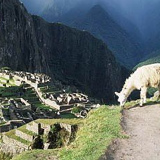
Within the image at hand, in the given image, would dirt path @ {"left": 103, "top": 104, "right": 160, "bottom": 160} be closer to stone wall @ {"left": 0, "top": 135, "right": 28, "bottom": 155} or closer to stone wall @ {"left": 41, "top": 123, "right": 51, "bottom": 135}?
stone wall @ {"left": 41, "top": 123, "right": 51, "bottom": 135}

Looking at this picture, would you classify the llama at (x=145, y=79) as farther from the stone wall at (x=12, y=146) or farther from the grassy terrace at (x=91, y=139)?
the stone wall at (x=12, y=146)

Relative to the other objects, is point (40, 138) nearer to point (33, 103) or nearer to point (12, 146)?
point (12, 146)

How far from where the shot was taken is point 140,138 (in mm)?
14445

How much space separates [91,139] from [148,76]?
7.03 meters

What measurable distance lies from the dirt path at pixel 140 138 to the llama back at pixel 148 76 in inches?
82.5

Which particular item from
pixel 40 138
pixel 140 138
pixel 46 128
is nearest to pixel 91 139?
pixel 140 138

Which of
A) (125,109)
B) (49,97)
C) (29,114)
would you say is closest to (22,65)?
(49,97)

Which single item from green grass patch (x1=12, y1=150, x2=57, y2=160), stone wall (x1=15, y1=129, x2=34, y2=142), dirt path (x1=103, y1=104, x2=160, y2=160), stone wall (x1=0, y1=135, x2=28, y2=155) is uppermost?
dirt path (x1=103, y1=104, x2=160, y2=160)

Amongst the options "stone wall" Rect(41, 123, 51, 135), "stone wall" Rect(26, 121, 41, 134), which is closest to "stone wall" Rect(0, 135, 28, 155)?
"stone wall" Rect(26, 121, 41, 134)

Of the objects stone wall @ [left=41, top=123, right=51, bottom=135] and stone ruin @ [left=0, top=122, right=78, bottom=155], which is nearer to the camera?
stone ruin @ [left=0, top=122, right=78, bottom=155]

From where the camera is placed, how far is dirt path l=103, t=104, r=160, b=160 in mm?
12852

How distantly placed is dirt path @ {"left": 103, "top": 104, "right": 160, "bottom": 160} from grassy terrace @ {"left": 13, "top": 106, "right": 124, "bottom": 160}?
1.23ft

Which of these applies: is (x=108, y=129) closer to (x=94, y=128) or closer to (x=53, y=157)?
(x=94, y=128)

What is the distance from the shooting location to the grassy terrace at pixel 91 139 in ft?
43.4
